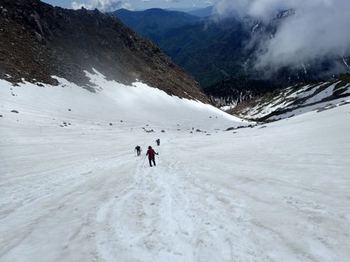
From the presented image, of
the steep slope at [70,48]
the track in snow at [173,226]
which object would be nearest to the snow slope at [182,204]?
the track in snow at [173,226]

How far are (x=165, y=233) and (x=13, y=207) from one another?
354 inches

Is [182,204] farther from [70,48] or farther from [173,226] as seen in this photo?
[70,48]

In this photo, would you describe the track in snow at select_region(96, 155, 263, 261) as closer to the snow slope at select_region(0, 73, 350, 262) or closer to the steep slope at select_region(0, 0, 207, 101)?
the snow slope at select_region(0, 73, 350, 262)

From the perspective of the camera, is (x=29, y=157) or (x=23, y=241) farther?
(x=29, y=157)

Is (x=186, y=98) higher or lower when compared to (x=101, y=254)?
higher

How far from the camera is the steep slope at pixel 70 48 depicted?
281ft

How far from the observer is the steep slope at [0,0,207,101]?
85.5 metres

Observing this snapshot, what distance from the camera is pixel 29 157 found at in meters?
33.6

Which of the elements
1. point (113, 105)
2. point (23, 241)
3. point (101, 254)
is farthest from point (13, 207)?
point (113, 105)

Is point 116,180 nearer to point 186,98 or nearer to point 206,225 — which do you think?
point 206,225

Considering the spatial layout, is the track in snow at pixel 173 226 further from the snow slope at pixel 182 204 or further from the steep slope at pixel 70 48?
the steep slope at pixel 70 48

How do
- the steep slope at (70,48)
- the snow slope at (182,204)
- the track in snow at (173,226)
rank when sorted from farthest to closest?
the steep slope at (70,48) → the snow slope at (182,204) → the track in snow at (173,226)

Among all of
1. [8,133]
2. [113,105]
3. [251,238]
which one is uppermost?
[113,105]

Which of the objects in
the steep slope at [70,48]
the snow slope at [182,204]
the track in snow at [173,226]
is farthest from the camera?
the steep slope at [70,48]
